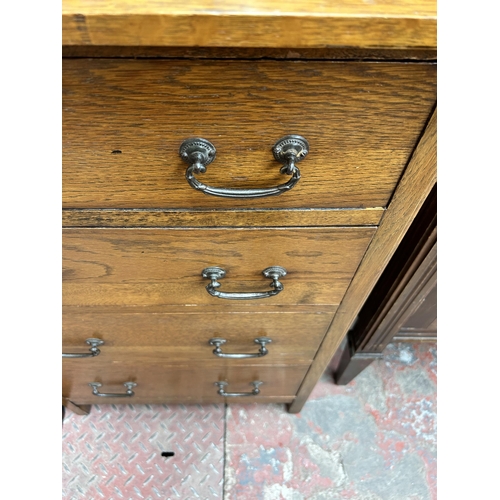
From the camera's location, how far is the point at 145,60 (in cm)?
31

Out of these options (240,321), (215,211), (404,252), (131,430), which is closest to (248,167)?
(215,211)

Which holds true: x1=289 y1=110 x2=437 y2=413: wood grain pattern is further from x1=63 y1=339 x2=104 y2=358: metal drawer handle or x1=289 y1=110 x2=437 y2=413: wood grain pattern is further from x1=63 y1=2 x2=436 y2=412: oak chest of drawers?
x1=63 y1=339 x2=104 y2=358: metal drawer handle

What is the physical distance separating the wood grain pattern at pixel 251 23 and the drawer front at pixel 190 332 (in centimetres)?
39

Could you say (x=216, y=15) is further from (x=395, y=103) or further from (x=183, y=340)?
(x=183, y=340)

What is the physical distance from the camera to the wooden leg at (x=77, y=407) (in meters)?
0.98

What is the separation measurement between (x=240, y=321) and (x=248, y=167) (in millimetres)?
309

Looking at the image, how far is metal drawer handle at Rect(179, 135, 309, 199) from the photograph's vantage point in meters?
0.36

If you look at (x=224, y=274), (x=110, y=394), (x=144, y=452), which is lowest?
(x=144, y=452)

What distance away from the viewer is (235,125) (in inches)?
13.9

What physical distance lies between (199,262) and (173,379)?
435 mm

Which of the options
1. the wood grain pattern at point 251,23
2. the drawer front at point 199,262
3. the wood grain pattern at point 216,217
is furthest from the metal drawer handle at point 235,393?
the wood grain pattern at point 251,23

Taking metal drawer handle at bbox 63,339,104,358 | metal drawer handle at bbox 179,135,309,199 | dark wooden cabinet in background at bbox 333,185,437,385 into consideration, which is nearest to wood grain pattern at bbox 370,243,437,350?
dark wooden cabinet in background at bbox 333,185,437,385

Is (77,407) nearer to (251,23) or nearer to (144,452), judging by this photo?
(144,452)

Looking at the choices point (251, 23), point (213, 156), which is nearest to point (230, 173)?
point (213, 156)
